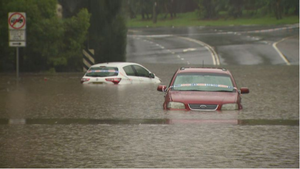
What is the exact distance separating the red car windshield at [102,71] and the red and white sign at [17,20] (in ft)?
16.6

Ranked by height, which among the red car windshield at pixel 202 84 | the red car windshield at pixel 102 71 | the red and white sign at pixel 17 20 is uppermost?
the red and white sign at pixel 17 20

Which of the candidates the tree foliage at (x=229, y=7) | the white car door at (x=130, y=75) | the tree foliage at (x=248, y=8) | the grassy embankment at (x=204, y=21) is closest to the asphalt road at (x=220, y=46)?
the grassy embankment at (x=204, y=21)

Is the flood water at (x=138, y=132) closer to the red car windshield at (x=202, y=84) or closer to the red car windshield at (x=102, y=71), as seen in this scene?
the red car windshield at (x=202, y=84)

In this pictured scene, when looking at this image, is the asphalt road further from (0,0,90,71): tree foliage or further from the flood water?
the flood water

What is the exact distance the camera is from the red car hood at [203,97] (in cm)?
1736

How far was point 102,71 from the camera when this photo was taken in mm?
28094

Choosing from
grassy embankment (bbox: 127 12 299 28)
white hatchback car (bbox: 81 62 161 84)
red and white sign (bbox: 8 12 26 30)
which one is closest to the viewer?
white hatchback car (bbox: 81 62 161 84)

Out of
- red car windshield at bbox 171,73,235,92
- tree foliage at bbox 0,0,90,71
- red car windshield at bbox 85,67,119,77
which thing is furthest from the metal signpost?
red car windshield at bbox 171,73,235,92

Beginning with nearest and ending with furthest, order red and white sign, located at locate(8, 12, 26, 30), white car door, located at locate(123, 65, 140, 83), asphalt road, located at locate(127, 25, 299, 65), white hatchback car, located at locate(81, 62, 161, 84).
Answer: white hatchback car, located at locate(81, 62, 161, 84) < white car door, located at locate(123, 65, 140, 83) < red and white sign, located at locate(8, 12, 26, 30) < asphalt road, located at locate(127, 25, 299, 65)

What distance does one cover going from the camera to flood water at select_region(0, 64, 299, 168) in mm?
10823

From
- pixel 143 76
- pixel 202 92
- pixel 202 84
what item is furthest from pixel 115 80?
pixel 202 92

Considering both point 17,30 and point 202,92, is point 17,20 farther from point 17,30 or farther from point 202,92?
point 202,92

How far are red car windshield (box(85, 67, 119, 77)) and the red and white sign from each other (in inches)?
199

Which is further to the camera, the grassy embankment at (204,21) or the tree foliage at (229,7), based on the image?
the tree foliage at (229,7)
